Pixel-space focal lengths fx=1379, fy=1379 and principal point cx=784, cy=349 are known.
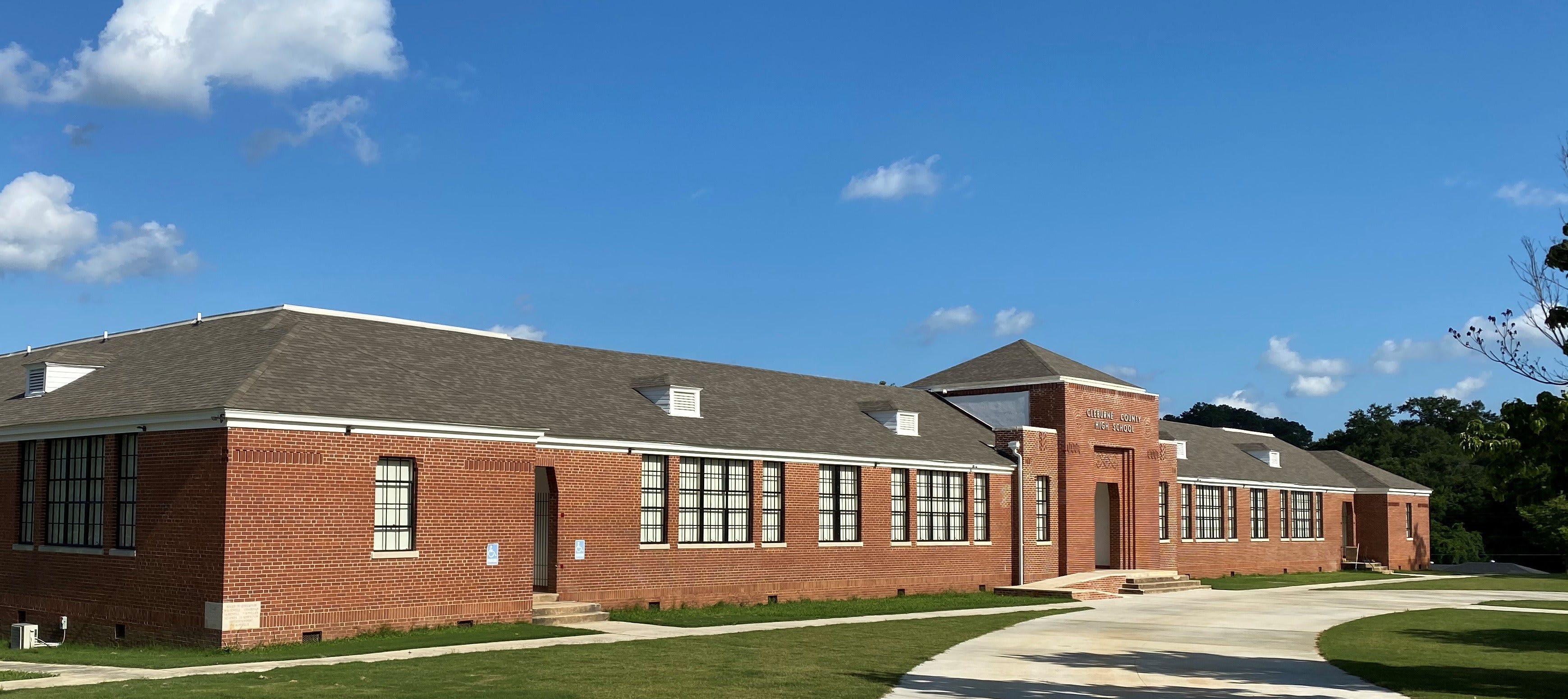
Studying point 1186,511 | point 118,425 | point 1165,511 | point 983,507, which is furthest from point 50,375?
point 1186,511

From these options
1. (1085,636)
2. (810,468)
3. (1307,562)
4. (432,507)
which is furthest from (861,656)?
(1307,562)

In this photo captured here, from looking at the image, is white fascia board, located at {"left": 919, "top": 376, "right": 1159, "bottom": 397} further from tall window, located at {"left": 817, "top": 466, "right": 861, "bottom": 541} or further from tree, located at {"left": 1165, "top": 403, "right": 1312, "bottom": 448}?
tree, located at {"left": 1165, "top": 403, "right": 1312, "bottom": 448}

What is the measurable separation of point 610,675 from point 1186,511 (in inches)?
1571

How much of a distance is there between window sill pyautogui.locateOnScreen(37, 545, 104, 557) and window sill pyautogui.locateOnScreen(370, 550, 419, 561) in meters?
5.20

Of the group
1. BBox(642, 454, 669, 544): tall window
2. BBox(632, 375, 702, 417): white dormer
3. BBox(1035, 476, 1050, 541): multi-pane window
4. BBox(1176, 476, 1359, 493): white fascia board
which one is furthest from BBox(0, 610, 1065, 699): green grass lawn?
BBox(1176, 476, 1359, 493): white fascia board

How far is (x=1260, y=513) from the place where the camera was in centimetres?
5981

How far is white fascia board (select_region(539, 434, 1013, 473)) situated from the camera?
29953 millimetres

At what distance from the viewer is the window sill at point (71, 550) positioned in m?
25.7

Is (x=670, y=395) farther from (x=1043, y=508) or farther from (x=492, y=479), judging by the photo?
(x=1043, y=508)

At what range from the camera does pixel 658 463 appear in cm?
3241

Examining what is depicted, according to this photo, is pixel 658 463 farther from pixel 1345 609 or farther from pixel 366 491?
pixel 1345 609

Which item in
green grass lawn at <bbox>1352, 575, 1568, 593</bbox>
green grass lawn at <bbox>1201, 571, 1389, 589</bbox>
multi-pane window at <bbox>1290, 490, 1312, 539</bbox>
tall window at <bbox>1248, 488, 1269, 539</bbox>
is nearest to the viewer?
green grass lawn at <bbox>1201, 571, 1389, 589</bbox>

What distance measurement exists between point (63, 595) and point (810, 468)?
1765cm

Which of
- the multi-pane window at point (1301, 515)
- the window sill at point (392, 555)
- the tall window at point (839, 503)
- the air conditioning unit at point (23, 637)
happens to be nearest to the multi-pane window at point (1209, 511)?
the multi-pane window at point (1301, 515)
